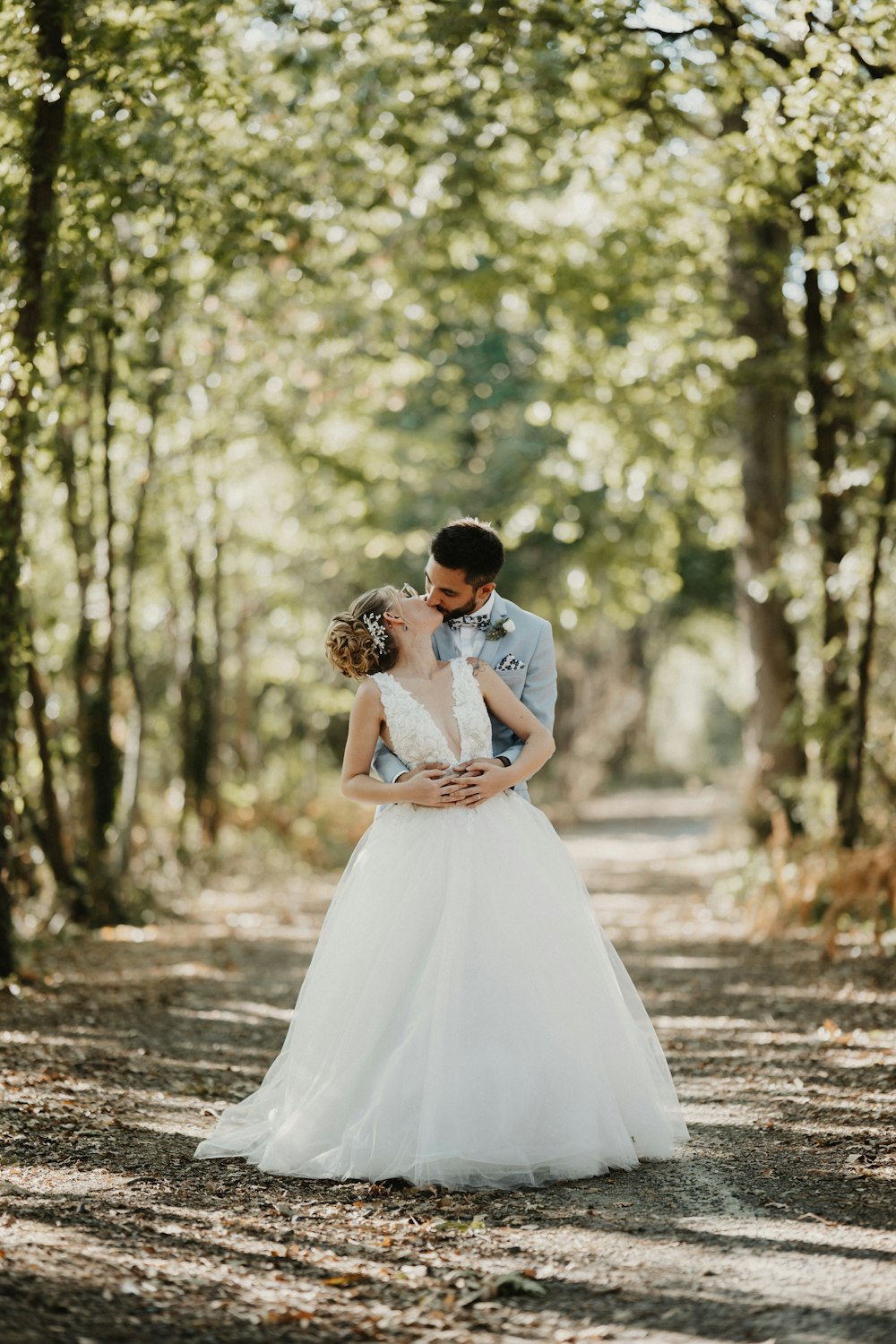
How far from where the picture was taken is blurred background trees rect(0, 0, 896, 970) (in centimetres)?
819

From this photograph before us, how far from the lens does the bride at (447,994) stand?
4.75 meters

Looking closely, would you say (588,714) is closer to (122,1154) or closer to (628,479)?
(628,479)

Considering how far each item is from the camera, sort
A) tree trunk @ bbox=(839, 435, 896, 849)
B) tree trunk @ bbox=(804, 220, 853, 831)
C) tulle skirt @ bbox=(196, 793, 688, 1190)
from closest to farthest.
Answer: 1. tulle skirt @ bbox=(196, 793, 688, 1190)
2. tree trunk @ bbox=(839, 435, 896, 849)
3. tree trunk @ bbox=(804, 220, 853, 831)

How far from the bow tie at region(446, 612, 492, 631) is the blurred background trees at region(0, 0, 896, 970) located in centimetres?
333

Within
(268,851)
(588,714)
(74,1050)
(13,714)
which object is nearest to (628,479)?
(268,851)

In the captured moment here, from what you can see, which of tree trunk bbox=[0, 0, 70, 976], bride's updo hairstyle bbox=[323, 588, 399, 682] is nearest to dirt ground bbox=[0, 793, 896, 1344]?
tree trunk bbox=[0, 0, 70, 976]

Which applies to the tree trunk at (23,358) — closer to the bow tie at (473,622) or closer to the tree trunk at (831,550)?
the bow tie at (473,622)

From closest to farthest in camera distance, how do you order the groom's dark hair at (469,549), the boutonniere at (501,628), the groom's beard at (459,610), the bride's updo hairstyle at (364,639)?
the groom's dark hair at (469,549) → the bride's updo hairstyle at (364,639) → the groom's beard at (459,610) → the boutonniere at (501,628)

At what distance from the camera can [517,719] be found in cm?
536

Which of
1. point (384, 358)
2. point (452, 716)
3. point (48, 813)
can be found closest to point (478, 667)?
point (452, 716)

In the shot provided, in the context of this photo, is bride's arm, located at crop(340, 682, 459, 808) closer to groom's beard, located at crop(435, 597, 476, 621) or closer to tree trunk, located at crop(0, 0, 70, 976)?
groom's beard, located at crop(435, 597, 476, 621)

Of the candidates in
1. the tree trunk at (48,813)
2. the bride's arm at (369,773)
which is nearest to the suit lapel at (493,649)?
the bride's arm at (369,773)

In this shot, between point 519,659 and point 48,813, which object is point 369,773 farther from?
point 48,813

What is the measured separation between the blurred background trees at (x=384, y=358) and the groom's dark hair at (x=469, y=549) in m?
3.37
